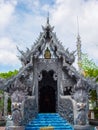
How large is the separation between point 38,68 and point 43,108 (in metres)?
3.33

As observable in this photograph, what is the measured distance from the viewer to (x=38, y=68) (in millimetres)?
18750

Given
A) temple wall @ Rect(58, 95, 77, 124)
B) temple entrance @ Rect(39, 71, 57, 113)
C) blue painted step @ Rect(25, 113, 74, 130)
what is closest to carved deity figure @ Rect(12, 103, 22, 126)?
blue painted step @ Rect(25, 113, 74, 130)

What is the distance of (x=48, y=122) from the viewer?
1719cm

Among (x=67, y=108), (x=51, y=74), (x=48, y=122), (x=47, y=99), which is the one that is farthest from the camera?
(x=47, y=99)

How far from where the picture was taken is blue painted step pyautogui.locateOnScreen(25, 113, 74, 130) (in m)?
16.8

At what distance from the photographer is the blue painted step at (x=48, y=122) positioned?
16797mm

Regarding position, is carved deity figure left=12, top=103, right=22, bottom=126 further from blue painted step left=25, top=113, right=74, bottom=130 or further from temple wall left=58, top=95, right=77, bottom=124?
temple wall left=58, top=95, right=77, bottom=124

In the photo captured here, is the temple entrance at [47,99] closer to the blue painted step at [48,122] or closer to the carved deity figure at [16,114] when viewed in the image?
the blue painted step at [48,122]

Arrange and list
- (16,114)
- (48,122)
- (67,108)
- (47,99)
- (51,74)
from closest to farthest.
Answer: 1. (16,114)
2. (48,122)
3. (67,108)
4. (51,74)
5. (47,99)

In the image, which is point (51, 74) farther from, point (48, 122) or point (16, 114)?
point (16, 114)

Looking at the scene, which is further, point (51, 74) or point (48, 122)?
point (51, 74)

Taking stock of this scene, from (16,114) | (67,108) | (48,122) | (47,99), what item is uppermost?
(47,99)

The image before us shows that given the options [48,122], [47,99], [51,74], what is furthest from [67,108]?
[47,99]

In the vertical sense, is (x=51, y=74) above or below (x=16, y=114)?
above
